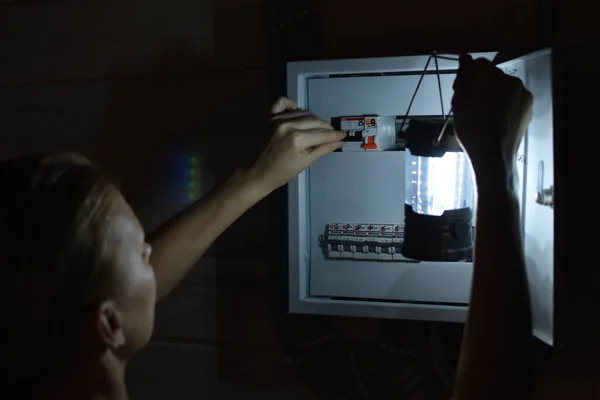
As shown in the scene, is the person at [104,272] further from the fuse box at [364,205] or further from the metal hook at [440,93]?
the fuse box at [364,205]

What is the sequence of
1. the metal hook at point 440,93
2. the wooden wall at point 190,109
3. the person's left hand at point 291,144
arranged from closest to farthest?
the metal hook at point 440,93 < the person's left hand at point 291,144 < the wooden wall at point 190,109

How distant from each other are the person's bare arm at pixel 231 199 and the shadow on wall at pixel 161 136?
0.18 metres

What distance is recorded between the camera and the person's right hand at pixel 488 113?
0.74 metres

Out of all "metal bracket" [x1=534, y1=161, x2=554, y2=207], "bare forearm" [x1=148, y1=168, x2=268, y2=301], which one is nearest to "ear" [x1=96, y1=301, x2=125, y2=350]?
"bare forearm" [x1=148, y1=168, x2=268, y2=301]

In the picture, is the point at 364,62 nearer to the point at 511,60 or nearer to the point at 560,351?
the point at 511,60

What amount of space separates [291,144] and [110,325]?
38cm

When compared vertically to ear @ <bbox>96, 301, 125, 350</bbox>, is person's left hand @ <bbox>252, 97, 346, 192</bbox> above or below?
above

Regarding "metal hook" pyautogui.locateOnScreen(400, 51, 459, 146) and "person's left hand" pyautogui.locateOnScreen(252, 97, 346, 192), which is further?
"person's left hand" pyautogui.locateOnScreen(252, 97, 346, 192)

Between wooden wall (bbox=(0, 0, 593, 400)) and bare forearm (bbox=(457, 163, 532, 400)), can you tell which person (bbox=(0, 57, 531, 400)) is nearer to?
bare forearm (bbox=(457, 163, 532, 400))

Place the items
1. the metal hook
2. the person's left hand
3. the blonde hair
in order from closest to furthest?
the blonde hair → the metal hook → the person's left hand

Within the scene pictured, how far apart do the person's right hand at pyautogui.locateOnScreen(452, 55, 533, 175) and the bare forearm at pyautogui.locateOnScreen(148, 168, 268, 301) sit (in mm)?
354

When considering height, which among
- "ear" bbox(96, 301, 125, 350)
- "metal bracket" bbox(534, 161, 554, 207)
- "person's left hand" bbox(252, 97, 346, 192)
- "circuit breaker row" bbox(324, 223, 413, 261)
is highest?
"person's left hand" bbox(252, 97, 346, 192)

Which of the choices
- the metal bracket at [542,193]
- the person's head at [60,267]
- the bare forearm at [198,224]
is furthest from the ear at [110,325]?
the metal bracket at [542,193]

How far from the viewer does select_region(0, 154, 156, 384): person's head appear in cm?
68
